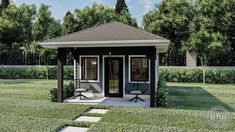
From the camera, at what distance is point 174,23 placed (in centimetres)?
2159

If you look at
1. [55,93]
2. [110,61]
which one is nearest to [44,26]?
[110,61]

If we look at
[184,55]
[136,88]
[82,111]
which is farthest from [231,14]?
[82,111]

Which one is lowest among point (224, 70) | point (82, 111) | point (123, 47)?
point (82, 111)

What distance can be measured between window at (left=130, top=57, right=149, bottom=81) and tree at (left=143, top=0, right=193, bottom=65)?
33.5 feet

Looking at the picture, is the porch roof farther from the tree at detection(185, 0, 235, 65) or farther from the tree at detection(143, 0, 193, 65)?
the tree at detection(143, 0, 193, 65)

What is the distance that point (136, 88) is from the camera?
12211 millimetres

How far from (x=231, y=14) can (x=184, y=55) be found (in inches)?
201

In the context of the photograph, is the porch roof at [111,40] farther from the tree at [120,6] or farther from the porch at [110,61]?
the tree at [120,6]

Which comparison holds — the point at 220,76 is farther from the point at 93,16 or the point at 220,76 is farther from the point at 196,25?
the point at 93,16

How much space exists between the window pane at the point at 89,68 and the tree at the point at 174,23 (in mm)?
10612

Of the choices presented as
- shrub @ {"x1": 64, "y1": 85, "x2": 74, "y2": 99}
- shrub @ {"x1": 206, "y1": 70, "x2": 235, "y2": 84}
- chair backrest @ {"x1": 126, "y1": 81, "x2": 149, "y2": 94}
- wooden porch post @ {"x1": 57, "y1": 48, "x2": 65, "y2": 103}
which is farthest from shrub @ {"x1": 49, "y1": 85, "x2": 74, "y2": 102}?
shrub @ {"x1": 206, "y1": 70, "x2": 235, "y2": 84}

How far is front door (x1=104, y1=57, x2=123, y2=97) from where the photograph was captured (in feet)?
41.7

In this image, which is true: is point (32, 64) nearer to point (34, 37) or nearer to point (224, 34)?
point (34, 37)

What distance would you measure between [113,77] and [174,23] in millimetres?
11256
